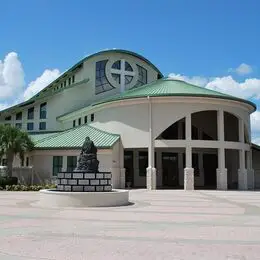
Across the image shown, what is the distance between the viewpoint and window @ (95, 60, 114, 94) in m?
45.1

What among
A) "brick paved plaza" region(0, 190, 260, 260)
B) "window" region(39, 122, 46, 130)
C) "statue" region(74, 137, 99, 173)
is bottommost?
"brick paved plaza" region(0, 190, 260, 260)

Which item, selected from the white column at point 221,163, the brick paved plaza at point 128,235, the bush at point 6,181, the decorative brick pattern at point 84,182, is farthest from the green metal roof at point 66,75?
the brick paved plaza at point 128,235

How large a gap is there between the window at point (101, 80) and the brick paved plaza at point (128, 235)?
31.0m

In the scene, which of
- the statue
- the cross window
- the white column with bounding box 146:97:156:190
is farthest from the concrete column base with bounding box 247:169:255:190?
the statue

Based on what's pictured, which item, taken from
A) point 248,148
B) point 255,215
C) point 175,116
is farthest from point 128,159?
point 255,215

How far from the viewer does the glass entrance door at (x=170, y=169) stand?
39.8 m

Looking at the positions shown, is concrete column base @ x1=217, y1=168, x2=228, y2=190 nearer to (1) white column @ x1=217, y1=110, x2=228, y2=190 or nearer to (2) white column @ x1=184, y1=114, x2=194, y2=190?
(1) white column @ x1=217, y1=110, x2=228, y2=190

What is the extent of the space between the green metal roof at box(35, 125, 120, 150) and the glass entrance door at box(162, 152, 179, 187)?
24.4 ft

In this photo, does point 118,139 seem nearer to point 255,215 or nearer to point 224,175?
point 224,175

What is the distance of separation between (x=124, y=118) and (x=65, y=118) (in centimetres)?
1229

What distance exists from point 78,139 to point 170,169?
33.6ft

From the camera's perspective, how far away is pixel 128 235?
10.1m

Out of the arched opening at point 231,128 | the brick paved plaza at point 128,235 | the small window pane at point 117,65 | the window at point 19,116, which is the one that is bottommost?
the brick paved plaza at point 128,235

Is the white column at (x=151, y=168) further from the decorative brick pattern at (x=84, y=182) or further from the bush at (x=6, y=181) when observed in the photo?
the decorative brick pattern at (x=84, y=182)
